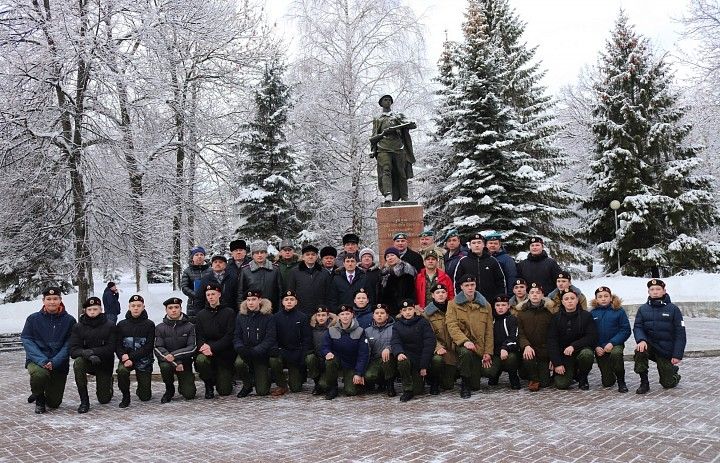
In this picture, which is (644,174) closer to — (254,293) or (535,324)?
(535,324)

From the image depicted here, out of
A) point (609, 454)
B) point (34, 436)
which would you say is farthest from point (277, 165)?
point (609, 454)

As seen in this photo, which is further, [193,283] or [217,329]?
[193,283]

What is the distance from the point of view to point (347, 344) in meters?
7.65

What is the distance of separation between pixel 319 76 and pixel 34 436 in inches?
697

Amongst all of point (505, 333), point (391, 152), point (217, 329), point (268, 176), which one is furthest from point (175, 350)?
point (268, 176)

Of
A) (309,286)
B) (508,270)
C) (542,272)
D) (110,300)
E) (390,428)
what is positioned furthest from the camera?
(110,300)

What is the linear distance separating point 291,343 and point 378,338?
110cm

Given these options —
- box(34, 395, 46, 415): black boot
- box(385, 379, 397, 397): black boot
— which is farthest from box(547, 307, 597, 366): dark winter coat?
box(34, 395, 46, 415): black boot

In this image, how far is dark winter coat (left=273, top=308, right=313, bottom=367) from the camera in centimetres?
789

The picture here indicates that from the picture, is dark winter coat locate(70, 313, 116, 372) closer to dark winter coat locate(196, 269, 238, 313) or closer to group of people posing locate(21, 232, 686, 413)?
group of people posing locate(21, 232, 686, 413)

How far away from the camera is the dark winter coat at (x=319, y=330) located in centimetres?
788

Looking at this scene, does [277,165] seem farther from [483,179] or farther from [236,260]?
[236,260]

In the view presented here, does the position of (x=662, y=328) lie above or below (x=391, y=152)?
below

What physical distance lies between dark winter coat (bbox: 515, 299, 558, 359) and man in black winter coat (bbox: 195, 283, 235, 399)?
3540 millimetres
